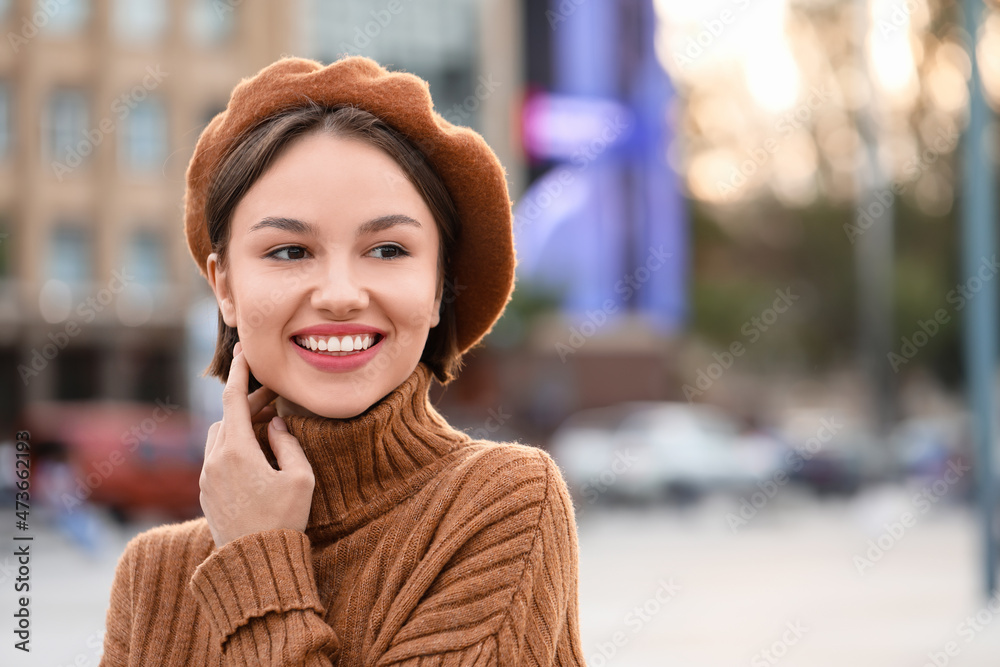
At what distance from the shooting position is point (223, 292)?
5.75 feet

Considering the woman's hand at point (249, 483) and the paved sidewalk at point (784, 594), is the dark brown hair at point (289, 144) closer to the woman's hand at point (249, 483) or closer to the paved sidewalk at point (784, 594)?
the woman's hand at point (249, 483)

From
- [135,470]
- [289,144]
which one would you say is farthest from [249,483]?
[135,470]

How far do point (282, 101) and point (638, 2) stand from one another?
2564cm

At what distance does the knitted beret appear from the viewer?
166 cm

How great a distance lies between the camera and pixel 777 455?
2125cm

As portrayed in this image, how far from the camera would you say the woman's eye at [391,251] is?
5.38 ft

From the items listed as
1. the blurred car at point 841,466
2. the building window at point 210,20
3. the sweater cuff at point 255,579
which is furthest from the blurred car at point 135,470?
the sweater cuff at point 255,579

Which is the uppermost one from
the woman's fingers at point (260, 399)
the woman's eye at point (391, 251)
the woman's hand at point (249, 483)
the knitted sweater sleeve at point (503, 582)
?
the woman's eye at point (391, 251)

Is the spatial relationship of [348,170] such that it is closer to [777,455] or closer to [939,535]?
[939,535]

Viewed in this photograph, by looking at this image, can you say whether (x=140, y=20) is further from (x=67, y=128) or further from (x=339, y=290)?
(x=339, y=290)

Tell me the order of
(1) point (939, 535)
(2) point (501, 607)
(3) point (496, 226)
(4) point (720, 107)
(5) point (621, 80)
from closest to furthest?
(2) point (501, 607), (3) point (496, 226), (1) point (939, 535), (5) point (621, 80), (4) point (720, 107)

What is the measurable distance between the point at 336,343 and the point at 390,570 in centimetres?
35

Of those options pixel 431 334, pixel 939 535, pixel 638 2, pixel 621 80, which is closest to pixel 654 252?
pixel 621 80

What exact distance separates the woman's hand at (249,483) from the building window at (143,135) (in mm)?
24712
